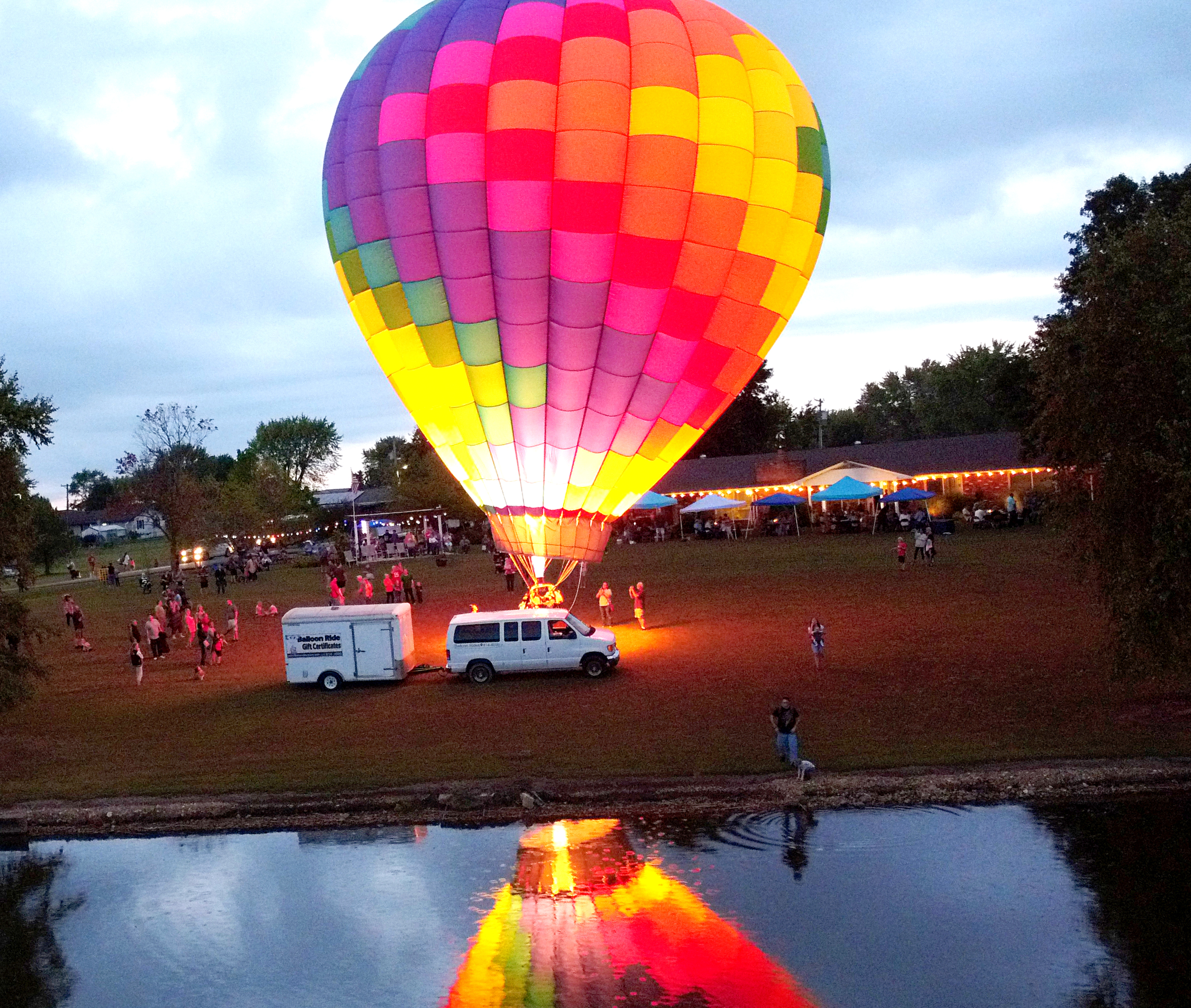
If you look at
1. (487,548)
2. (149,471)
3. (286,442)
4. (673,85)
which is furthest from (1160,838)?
(286,442)

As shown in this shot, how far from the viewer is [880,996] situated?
35.3 ft

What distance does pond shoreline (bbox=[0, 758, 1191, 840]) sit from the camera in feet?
54.7

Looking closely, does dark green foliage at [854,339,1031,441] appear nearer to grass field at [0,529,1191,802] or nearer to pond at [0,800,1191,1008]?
grass field at [0,529,1191,802]

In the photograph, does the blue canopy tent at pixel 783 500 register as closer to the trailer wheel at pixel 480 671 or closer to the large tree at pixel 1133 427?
the trailer wheel at pixel 480 671

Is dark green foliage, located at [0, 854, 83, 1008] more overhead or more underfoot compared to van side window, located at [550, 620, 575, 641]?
more underfoot

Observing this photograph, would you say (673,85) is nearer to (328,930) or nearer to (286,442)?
(328,930)

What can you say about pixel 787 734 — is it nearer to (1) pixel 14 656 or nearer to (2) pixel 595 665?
(2) pixel 595 665

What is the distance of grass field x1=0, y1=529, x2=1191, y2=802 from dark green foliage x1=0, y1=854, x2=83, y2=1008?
316 cm

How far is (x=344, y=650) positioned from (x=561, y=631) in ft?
15.0

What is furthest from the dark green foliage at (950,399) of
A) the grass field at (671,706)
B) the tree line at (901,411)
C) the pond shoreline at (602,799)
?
the pond shoreline at (602,799)

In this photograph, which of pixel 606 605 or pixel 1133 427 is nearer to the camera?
pixel 1133 427

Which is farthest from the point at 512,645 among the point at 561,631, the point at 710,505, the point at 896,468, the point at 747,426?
the point at 747,426

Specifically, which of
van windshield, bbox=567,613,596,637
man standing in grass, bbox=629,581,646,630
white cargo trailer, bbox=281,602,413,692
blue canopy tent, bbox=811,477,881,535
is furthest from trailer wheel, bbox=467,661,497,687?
blue canopy tent, bbox=811,477,881,535

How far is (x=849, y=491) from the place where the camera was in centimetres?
5234
